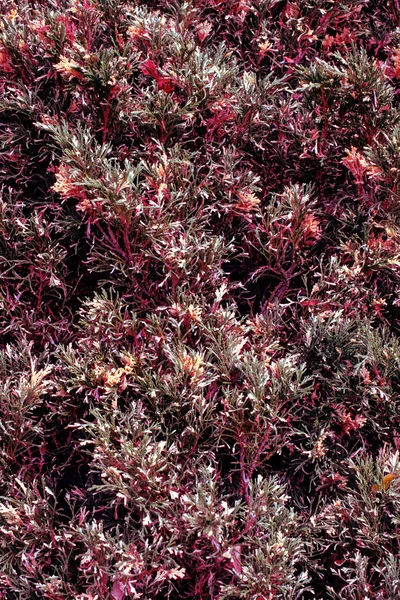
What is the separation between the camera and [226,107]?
340 cm

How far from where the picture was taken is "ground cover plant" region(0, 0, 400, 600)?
262cm

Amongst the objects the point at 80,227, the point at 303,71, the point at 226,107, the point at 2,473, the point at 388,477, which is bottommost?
the point at 2,473

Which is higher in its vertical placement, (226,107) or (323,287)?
(226,107)

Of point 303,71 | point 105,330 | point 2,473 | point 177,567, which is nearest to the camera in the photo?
point 177,567

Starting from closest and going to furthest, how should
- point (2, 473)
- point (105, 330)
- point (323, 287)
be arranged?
1. point (2, 473)
2. point (105, 330)
3. point (323, 287)

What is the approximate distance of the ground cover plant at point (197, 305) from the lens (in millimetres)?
2619

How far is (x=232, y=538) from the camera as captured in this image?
2562 mm

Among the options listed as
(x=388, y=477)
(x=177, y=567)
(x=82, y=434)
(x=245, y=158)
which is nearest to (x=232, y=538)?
(x=177, y=567)

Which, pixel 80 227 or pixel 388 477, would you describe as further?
pixel 80 227

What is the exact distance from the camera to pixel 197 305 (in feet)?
9.87

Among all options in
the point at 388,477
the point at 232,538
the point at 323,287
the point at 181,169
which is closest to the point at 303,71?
the point at 181,169

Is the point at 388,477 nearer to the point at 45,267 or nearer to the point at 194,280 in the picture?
the point at 194,280

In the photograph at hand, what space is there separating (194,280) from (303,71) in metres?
1.25

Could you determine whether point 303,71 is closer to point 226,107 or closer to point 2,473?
point 226,107
